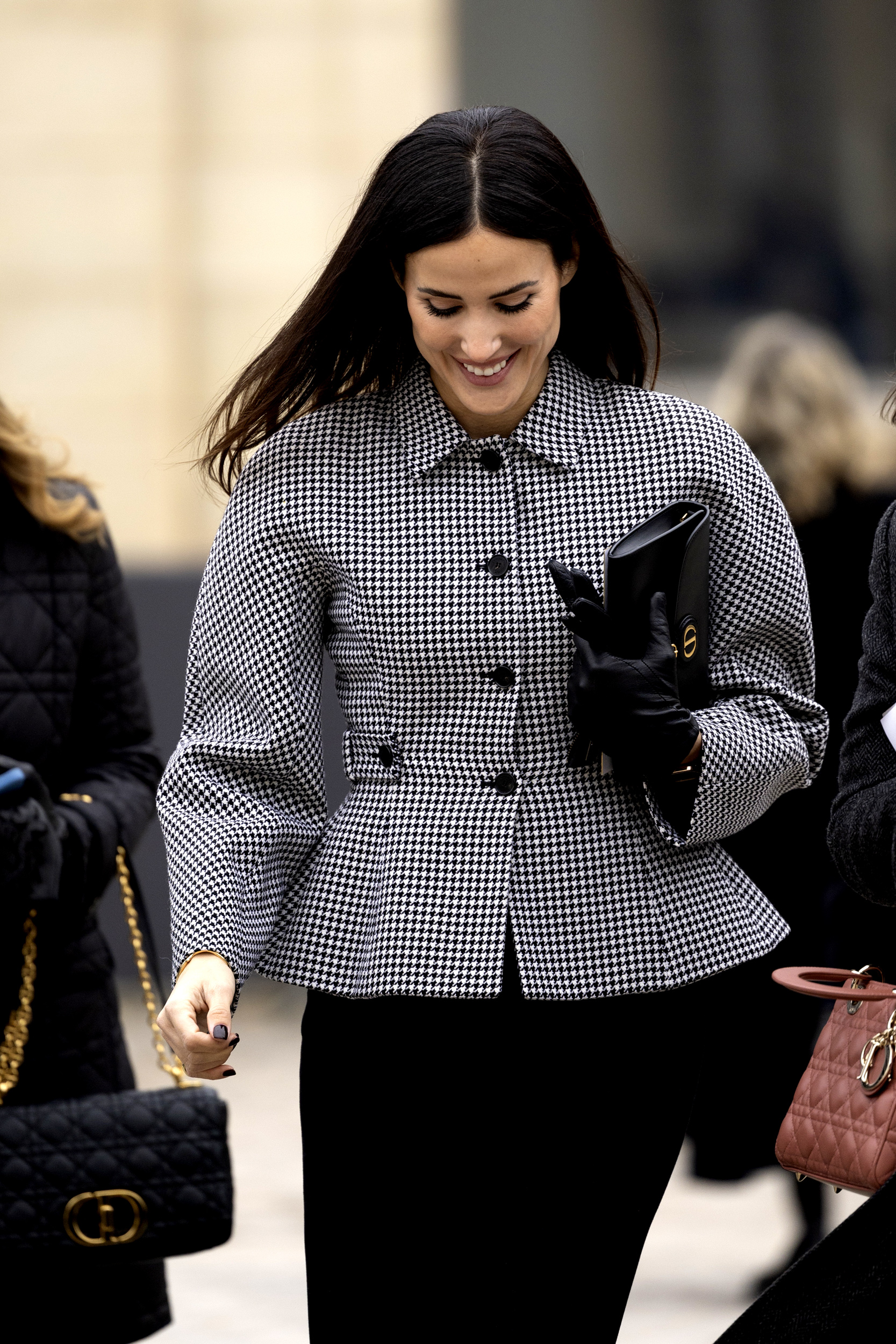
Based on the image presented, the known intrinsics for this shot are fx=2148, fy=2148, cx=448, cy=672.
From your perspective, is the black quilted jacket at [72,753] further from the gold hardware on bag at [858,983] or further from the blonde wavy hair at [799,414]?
the blonde wavy hair at [799,414]

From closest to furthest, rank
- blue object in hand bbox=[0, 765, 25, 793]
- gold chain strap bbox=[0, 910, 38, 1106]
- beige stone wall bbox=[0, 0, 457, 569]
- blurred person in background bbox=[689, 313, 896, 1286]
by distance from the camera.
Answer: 1. blue object in hand bbox=[0, 765, 25, 793]
2. gold chain strap bbox=[0, 910, 38, 1106]
3. blurred person in background bbox=[689, 313, 896, 1286]
4. beige stone wall bbox=[0, 0, 457, 569]

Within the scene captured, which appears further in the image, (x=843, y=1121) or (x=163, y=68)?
(x=163, y=68)

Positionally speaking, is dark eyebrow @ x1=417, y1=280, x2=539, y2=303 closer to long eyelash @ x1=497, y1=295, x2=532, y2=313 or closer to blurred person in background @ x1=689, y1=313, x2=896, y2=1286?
long eyelash @ x1=497, y1=295, x2=532, y2=313

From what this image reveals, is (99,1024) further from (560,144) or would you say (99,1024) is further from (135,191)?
(135,191)

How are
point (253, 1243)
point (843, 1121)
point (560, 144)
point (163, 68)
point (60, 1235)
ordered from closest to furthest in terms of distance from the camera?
point (843, 1121) → point (560, 144) → point (60, 1235) → point (253, 1243) → point (163, 68)

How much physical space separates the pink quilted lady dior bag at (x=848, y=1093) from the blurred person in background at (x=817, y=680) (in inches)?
72.6

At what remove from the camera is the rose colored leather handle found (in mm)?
2520

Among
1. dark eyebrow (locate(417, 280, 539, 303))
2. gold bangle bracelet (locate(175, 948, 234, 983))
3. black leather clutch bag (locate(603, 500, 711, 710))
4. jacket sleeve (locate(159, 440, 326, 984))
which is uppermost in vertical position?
dark eyebrow (locate(417, 280, 539, 303))

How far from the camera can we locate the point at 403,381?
2789 mm

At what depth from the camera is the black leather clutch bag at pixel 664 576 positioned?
96.2 inches

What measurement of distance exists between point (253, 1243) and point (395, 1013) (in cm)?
311

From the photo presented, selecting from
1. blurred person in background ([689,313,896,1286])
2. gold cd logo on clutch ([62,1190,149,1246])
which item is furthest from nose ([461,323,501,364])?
blurred person in background ([689,313,896,1286])

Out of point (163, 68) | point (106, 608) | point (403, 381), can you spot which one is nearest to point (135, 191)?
point (163, 68)

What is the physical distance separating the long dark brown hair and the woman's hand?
68 cm
